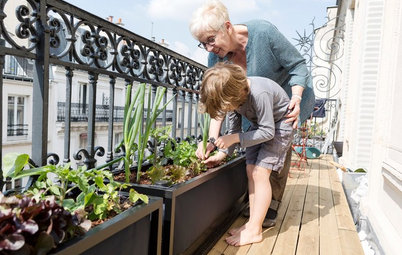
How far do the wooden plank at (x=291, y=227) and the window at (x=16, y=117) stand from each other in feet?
54.8

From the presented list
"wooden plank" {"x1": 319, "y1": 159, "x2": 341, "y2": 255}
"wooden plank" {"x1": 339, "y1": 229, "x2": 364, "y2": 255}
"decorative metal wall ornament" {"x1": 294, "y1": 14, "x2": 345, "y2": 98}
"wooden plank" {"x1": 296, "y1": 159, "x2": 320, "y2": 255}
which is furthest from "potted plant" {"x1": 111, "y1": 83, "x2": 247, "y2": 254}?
"decorative metal wall ornament" {"x1": 294, "y1": 14, "x2": 345, "y2": 98}

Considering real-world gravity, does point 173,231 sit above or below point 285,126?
below

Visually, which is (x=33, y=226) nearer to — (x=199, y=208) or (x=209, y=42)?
(x=199, y=208)

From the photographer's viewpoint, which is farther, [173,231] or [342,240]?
[342,240]

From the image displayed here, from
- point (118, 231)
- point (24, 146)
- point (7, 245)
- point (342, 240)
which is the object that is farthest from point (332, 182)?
point (24, 146)

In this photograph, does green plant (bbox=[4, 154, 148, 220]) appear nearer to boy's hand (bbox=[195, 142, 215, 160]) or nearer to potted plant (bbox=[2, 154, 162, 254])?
potted plant (bbox=[2, 154, 162, 254])

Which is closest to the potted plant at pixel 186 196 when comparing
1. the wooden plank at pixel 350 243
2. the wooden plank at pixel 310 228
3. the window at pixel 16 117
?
the wooden plank at pixel 310 228

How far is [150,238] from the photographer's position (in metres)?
1.18

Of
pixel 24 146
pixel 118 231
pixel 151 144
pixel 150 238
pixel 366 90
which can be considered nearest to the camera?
pixel 118 231

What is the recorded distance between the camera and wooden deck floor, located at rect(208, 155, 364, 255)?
180 centimetres

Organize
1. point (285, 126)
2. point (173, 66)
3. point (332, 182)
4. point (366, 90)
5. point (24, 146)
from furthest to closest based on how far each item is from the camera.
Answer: point (24, 146), point (332, 182), point (366, 90), point (173, 66), point (285, 126)

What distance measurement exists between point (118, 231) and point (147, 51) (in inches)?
52.0

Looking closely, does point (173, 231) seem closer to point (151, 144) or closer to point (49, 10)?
point (151, 144)

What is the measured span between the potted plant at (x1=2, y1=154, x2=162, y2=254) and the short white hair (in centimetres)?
101
